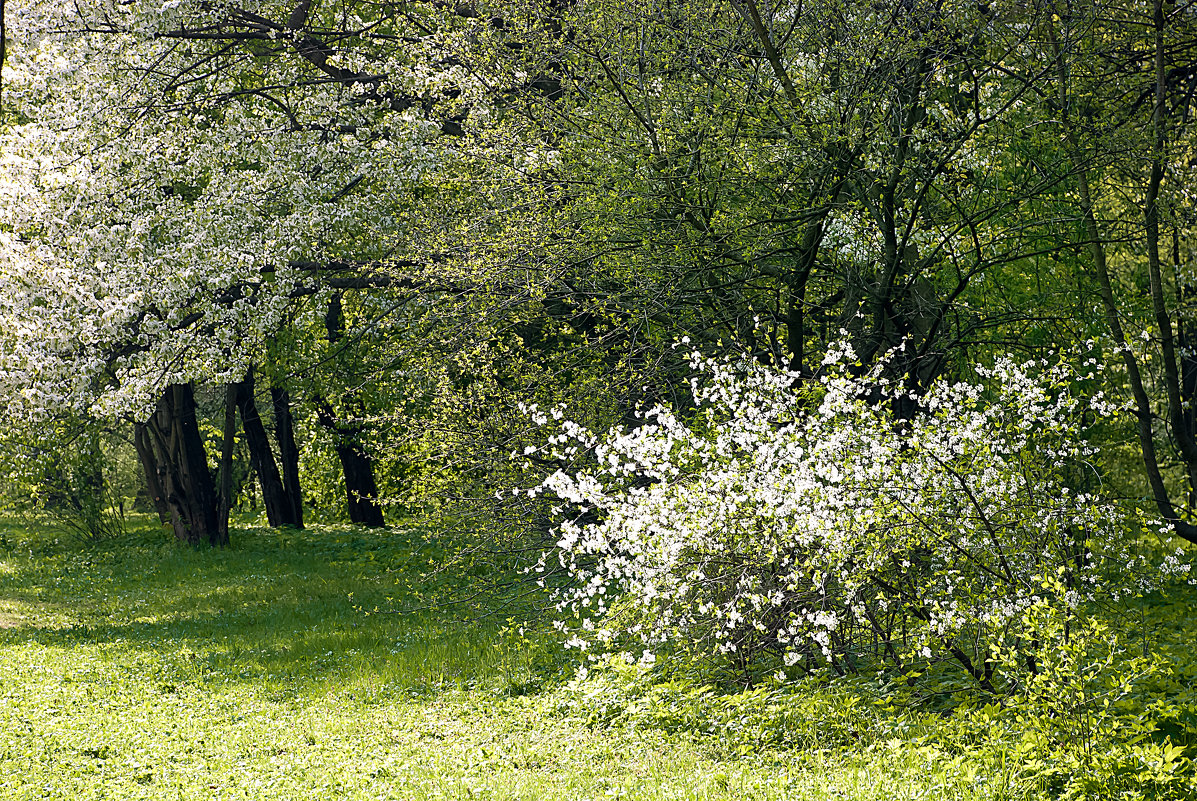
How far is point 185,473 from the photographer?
20.8m

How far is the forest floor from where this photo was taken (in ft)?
19.9

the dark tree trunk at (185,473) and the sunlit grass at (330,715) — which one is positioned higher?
the dark tree trunk at (185,473)

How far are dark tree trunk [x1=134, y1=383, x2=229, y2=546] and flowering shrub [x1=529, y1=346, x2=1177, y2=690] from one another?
1549 centimetres

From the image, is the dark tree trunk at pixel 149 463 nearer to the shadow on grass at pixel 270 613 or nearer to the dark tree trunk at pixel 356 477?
the shadow on grass at pixel 270 613

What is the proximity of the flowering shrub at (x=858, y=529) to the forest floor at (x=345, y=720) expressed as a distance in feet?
2.85

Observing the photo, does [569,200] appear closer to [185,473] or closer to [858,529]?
[858,529]

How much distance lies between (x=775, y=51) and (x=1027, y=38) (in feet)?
7.29

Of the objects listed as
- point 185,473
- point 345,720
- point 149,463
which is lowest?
point 345,720

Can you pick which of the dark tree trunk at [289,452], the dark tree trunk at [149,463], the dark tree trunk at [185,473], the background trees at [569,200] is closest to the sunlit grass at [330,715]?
the background trees at [569,200]

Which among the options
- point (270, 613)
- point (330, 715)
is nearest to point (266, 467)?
point (270, 613)

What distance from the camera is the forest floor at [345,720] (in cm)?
608

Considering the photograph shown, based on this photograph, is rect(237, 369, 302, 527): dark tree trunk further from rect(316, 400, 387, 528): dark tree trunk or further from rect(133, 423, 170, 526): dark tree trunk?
rect(133, 423, 170, 526): dark tree trunk

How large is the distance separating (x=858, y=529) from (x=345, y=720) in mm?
4866

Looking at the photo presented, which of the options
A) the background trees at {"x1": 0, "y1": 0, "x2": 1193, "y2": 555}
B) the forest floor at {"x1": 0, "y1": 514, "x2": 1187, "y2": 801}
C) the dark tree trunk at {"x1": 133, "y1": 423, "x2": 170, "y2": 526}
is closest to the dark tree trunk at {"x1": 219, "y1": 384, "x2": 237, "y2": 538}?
the dark tree trunk at {"x1": 133, "y1": 423, "x2": 170, "y2": 526}
